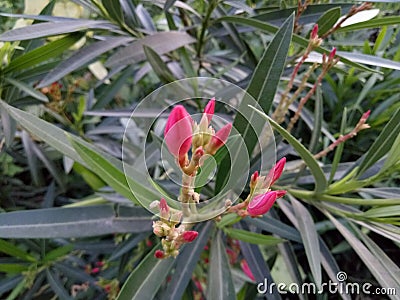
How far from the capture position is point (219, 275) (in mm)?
626

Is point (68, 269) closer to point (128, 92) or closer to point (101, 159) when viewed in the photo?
point (101, 159)

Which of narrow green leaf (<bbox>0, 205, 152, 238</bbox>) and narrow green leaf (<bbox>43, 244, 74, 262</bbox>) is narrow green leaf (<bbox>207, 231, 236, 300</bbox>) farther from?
narrow green leaf (<bbox>43, 244, 74, 262</bbox>)

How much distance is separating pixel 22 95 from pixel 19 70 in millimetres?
200

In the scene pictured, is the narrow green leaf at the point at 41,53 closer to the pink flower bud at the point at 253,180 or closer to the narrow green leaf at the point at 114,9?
the narrow green leaf at the point at 114,9

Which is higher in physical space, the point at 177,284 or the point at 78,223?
the point at 78,223

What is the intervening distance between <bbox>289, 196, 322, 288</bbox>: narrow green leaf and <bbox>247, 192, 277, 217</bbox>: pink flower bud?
0.20 meters

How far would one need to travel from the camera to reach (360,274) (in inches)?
37.6

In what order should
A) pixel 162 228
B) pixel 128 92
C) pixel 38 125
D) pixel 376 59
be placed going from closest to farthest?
pixel 162 228, pixel 38 125, pixel 376 59, pixel 128 92

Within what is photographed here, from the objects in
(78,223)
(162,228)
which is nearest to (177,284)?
(78,223)

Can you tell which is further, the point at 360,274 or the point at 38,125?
the point at 360,274

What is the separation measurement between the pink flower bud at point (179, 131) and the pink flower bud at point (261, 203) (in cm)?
8

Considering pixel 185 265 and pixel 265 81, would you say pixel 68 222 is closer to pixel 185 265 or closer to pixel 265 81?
pixel 185 265

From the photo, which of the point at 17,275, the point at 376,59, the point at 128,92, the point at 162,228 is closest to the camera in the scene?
the point at 162,228

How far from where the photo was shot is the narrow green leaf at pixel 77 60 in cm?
70
